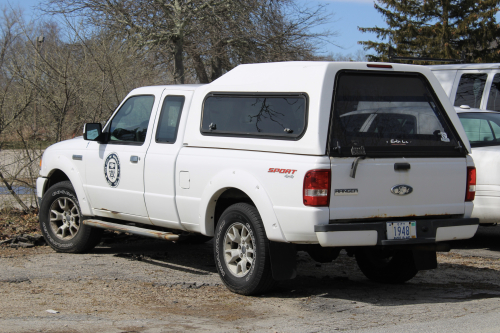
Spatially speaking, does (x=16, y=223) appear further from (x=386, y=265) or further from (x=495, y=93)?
(x=495, y=93)

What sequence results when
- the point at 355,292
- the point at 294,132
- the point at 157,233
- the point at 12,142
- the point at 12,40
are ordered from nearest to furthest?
the point at 294,132, the point at 355,292, the point at 157,233, the point at 12,142, the point at 12,40

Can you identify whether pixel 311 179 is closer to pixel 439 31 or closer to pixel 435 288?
pixel 435 288

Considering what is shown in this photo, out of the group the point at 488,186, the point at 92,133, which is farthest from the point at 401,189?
the point at 92,133

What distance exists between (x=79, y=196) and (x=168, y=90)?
185 centimetres

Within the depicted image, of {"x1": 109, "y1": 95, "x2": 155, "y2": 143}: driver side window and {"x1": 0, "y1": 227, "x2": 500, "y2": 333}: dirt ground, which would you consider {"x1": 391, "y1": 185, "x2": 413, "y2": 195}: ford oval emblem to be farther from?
{"x1": 109, "y1": 95, "x2": 155, "y2": 143}: driver side window

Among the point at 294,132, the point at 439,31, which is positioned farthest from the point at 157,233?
the point at 439,31

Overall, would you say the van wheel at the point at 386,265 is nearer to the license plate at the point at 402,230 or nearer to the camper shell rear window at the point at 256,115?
the license plate at the point at 402,230

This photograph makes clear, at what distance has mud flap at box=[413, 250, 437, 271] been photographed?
20.4 feet

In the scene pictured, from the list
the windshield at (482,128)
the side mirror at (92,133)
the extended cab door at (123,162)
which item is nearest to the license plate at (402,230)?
the extended cab door at (123,162)

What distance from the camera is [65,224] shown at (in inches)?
325

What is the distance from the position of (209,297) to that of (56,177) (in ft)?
12.0

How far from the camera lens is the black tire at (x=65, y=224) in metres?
8.02

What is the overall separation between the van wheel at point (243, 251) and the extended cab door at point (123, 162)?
1.33 m

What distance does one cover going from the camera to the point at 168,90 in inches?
283
